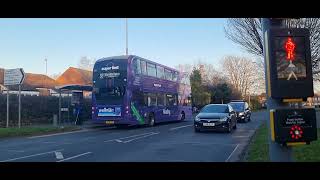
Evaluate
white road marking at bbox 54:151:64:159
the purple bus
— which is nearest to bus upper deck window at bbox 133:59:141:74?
the purple bus

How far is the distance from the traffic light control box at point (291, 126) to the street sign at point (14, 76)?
19223 mm

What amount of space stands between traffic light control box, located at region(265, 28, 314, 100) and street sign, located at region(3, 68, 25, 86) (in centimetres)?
1934

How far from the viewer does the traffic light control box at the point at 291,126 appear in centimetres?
457

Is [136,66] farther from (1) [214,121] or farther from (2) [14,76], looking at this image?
(2) [14,76]

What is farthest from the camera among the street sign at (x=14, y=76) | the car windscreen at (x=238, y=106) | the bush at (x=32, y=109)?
the car windscreen at (x=238, y=106)

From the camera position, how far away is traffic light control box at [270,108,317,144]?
4566 mm

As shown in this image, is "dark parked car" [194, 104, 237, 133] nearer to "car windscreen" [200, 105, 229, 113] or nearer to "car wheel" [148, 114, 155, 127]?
"car windscreen" [200, 105, 229, 113]

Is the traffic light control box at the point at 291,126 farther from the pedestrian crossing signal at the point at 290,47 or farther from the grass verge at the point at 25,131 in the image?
the grass verge at the point at 25,131

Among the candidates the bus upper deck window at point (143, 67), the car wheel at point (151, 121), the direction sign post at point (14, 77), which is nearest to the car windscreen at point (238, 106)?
the car wheel at point (151, 121)

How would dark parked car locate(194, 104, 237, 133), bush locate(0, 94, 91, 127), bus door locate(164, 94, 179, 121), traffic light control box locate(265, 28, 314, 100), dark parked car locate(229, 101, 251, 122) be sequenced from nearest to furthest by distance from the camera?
1. traffic light control box locate(265, 28, 314, 100)
2. dark parked car locate(194, 104, 237, 133)
3. bush locate(0, 94, 91, 127)
4. bus door locate(164, 94, 179, 121)
5. dark parked car locate(229, 101, 251, 122)
